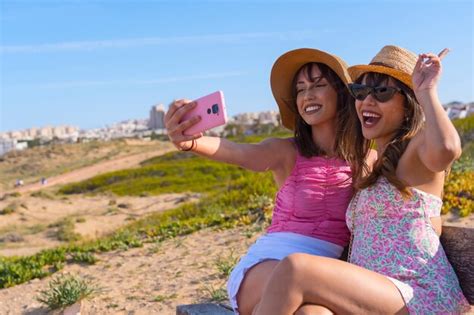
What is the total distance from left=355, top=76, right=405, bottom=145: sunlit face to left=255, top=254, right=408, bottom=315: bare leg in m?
0.66

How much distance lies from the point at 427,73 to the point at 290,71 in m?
0.95

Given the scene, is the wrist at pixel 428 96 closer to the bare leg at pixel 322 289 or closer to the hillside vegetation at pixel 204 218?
the bare leg at pixel 322 289

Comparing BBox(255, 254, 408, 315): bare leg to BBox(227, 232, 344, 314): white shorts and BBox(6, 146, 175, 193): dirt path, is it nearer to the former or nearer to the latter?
BBox(227, 232, 344, 314): white shorts

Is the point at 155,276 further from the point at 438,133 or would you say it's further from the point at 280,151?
the point at 438,133

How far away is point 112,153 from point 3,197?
28.2 meters

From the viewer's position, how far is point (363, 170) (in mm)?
2643

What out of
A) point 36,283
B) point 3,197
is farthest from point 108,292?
point 3,197

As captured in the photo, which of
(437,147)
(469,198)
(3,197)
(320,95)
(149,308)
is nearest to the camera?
(437,147)

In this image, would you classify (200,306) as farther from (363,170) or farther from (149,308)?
(149,308)

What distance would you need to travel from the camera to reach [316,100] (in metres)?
2.94

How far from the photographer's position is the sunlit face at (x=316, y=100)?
116 inches

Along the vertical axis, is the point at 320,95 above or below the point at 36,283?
above

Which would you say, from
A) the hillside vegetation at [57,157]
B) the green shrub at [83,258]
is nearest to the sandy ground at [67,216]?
the green shrub at [83,258]

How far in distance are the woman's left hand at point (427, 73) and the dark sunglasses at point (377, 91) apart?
0.68 feet
